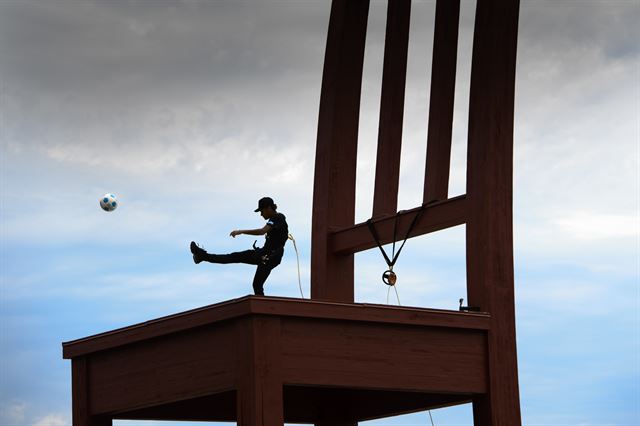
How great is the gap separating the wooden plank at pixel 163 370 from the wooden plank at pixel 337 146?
2.32 meters

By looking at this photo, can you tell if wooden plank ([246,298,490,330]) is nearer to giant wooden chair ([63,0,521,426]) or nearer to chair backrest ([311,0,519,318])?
giant wooden chair ([63,0,521,426])

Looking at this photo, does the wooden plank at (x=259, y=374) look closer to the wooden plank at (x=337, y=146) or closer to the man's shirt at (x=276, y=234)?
the man's shirt at (x=276, y=234)

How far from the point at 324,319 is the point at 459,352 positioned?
4.50ft

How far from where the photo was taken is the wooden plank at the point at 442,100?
1137cm

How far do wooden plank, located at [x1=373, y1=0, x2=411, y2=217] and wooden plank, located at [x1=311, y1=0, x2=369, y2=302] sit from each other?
530mm

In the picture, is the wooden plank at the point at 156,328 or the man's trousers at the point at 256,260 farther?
the man's trousers at the point at 256,260

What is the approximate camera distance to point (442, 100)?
38.0 ft

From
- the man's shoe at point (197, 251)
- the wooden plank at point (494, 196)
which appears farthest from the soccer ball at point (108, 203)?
the wooden plank at point (494, 196)

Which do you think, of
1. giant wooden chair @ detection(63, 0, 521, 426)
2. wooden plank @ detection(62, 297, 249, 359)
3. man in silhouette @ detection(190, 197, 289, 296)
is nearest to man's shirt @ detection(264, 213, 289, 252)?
man in silhouette @ detection(190, 197, 289, 296)

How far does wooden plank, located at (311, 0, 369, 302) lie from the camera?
12.4 meters

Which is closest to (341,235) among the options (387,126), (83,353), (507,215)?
(387,126)

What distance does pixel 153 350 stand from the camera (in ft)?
34.4

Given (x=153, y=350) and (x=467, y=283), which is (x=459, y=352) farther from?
(x=153, y=350)

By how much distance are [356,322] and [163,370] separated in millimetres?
1659
